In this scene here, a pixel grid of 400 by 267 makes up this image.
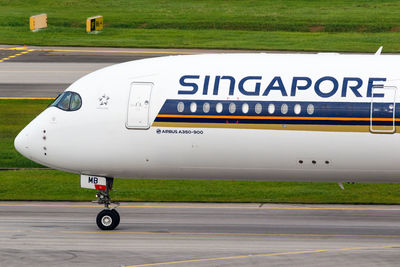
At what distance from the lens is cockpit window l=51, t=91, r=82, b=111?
28.7m

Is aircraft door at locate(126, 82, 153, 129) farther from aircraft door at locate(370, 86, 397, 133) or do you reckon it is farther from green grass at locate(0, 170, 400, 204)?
green grass at locate(0, 170, 400, 204)

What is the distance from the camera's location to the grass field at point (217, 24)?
229ft

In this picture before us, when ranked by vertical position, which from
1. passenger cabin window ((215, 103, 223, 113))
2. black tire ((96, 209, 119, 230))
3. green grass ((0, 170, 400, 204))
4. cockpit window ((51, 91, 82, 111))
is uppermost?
cockpit window ((51, 91, 82, 111))

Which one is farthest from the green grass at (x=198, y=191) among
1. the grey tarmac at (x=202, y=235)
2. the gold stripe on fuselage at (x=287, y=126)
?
the gold stripe on fuselage at (x=287, y=126)

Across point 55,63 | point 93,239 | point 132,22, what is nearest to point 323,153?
point 93,239

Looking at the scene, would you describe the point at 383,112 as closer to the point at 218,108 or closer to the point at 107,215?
the point at 218,108

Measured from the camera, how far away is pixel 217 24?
259 ft

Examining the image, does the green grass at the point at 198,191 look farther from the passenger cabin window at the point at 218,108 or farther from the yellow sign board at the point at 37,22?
the yellow sign board at the point at 37,22

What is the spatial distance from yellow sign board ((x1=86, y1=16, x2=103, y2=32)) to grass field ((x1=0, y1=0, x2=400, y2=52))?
76 cm

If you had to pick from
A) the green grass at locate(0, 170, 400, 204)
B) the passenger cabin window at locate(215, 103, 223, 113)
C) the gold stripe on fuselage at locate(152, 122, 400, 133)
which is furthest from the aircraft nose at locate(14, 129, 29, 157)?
the passenger cabin window at locate(215, 103, 223, 113)

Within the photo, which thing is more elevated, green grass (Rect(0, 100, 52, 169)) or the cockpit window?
the cockpit window

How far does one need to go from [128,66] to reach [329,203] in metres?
8.67

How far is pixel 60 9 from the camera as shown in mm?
88562

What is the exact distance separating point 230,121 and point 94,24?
48.6 metres
